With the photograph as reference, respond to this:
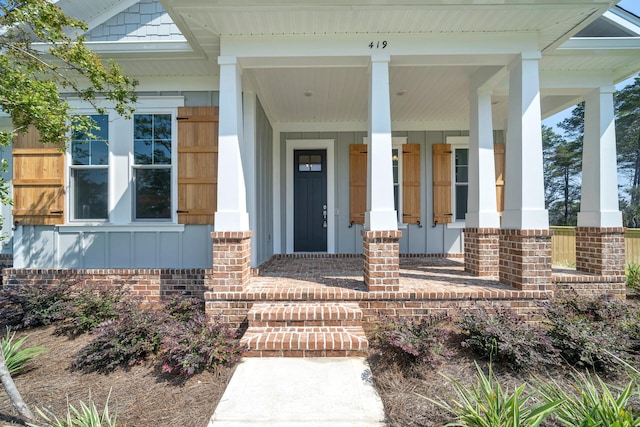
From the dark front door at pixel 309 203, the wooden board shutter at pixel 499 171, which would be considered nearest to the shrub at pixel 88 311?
the dark front door at pixel 309 203

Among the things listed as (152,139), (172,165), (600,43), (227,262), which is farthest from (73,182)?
(600,43)

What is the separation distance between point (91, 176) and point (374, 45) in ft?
13.9

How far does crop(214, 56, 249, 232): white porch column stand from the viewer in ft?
11.9

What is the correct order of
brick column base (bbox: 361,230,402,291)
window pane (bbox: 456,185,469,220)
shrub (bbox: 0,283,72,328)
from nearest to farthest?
brick column base (bbox: 361,230,402,291), shrub (bbox: 0,283,72,328), window pane (bbox: 456,185,469,220)

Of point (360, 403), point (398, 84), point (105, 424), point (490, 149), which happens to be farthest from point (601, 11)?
point (105, 424)

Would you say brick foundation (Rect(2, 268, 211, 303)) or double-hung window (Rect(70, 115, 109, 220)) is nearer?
brick foundation (Rect(2, 268, 211, 303))

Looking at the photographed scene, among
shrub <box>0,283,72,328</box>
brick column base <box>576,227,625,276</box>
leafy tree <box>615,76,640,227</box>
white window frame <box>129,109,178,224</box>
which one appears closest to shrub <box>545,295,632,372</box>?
brick column base <box>576,227,625,276</box>

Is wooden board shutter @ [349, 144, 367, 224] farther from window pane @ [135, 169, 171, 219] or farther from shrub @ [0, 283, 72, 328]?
shrub @ [0, 283, 72, 328]

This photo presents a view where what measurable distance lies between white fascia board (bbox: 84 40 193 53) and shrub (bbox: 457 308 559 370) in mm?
4382

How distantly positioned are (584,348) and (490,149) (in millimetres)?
2734

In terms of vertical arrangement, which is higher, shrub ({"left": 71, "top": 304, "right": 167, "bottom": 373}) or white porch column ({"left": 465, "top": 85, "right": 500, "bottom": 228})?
white porch column ({"left": 465, "top": 85, "right": 500, "bottom": 228})

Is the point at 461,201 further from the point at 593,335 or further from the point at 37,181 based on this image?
the point at 37,181

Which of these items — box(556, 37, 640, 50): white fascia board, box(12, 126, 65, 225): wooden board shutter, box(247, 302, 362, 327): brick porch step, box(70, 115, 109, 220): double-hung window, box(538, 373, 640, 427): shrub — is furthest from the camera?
box(70, 115, 109, 220): double-hung window

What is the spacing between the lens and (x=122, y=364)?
2963mm
